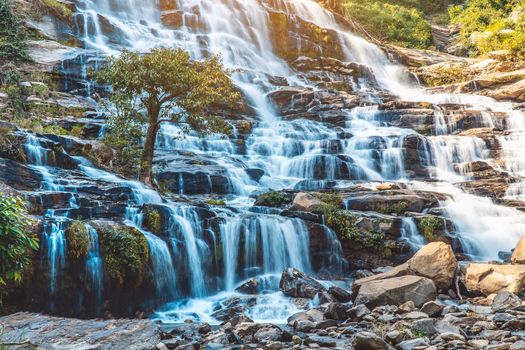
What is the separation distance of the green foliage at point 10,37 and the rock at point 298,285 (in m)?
19.9

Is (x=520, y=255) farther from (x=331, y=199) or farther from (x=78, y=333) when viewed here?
(x=78, y=333)

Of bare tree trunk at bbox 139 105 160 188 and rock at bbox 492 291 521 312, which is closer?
rock at bbox 492 291 521 312

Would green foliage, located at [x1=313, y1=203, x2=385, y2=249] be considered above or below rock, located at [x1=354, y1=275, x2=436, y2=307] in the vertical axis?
above

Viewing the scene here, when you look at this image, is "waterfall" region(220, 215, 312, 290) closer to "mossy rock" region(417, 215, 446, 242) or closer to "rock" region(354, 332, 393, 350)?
"mossy rock" region(417, 215, 446, 242)

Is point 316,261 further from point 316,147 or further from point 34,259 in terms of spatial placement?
point 316,147

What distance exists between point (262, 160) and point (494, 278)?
43.0 feet

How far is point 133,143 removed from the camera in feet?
54.7

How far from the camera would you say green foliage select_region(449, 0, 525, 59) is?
35.9 metres

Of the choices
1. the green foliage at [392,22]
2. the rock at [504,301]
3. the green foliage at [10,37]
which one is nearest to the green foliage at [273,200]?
the rock at [504,301]

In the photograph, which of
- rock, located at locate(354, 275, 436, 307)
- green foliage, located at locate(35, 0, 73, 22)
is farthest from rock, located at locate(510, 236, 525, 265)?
green foliage, located at locate(35, 0, 73, 22)

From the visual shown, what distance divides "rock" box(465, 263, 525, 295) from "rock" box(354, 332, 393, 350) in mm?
4797

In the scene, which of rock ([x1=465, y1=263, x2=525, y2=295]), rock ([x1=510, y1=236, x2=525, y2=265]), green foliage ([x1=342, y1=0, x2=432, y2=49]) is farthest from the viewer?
green foliage ([x1=342, y1=0, x2=432, y2=49])

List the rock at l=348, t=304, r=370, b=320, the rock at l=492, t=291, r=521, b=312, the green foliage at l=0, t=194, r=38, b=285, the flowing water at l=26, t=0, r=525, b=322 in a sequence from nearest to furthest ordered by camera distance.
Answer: the green foliage at l=0, t=194, r=38, b=285 < the rock at l=348, t=304, r=370, b=320 < the rock at l=492, t=291, r=521, b=312 < the flowing water at l=26, t=0, r=525, b=322

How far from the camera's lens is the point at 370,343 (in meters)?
6.16
